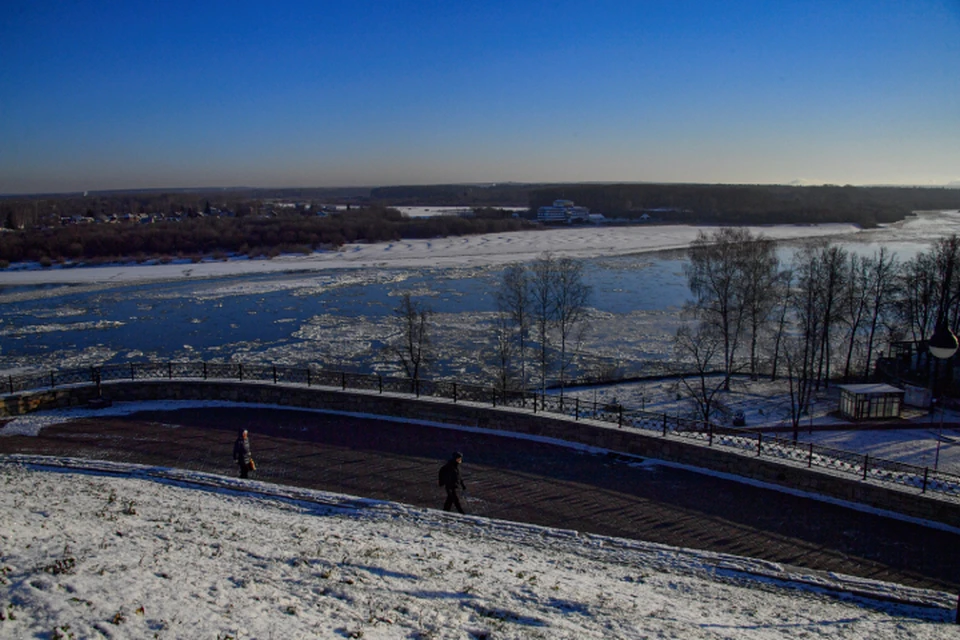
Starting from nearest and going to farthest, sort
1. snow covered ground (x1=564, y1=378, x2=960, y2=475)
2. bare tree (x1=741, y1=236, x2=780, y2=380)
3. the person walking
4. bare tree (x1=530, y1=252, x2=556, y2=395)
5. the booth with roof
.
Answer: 1. the person walking
2. snow covered ground (x1=564, y1=378, x2=960, y2=475)
3. the booth with roof
4. bare tree (x1=530, y1=252, x2=556, y2=395)
5. bare tree (x1=741, y1=236, x2=780, y2=380)

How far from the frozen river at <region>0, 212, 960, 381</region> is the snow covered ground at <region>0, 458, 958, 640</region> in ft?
45.0

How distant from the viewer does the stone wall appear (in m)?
8.02

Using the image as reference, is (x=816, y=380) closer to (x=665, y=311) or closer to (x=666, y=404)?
(x=666, y=404)

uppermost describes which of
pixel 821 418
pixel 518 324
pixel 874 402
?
pixel 518 324

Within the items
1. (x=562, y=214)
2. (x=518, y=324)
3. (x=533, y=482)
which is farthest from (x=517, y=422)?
(x=562, y=214)

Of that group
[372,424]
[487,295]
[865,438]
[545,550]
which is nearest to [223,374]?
[372,424]

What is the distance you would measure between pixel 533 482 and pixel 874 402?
13.1 metres

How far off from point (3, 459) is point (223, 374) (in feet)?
15.9

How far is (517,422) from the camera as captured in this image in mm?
10742

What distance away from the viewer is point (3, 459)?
9.28 m

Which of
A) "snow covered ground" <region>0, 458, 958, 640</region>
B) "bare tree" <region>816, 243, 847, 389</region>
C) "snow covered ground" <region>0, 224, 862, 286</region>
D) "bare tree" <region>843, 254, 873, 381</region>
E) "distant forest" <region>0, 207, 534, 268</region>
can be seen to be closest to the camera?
"snow covered ground" <region>0, 458, 958, 640</region>

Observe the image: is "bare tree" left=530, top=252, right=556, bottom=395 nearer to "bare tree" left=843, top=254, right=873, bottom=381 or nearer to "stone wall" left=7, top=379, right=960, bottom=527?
"bare tree" left=843, top=254, right=873, bottom=381

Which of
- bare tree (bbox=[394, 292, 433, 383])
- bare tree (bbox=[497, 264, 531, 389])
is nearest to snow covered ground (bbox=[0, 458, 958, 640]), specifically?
bare tree (bbox=[394, 292, 433, 383])

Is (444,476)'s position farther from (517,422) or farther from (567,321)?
(567,321)
